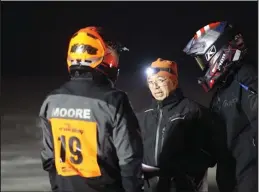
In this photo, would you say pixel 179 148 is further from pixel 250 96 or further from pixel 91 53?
pixel 91 53

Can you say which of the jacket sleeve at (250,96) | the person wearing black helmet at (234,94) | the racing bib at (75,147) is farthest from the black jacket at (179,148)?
the racing bib at (75,147)

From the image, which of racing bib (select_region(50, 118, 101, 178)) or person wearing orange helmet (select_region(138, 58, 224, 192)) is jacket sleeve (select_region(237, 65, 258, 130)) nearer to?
person wearing orange helmet (select_region(138, 58, 224, 192))

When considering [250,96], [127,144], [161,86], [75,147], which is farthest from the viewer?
[161,86]

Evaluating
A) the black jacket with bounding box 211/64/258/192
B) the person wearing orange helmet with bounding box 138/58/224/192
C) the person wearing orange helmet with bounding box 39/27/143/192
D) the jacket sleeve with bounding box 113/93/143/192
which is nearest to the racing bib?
the person wearing orange helmet with bounding box 39/27/143/192

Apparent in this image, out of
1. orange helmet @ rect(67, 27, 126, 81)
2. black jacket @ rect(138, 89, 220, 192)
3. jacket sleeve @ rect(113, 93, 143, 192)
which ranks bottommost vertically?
black jacket @ rect(138, 89, 220, 192)

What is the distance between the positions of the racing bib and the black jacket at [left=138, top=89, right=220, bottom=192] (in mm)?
964

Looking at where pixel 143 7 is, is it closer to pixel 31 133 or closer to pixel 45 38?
pixel 45 38

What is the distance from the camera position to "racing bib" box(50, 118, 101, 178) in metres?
3.96

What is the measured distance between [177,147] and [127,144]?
3.17 ft

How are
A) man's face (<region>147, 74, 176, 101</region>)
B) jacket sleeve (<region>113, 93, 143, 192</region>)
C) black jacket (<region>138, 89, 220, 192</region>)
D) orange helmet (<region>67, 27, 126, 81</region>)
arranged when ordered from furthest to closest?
man's face (<region>147, 74, 176, 101</region>) < black jacket (<region>138, 89, 220, 192</region>) < orange helmet (<region>67, 27, 126, 81</region>) < jacket sleeve (<region>113, 93, 143, 192</region>)

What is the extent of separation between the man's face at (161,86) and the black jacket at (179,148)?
14 cm

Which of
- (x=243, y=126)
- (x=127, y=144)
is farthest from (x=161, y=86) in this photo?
(x=127, y=144)

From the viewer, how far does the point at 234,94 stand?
169 inches

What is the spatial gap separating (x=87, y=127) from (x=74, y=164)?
12.2 inches
